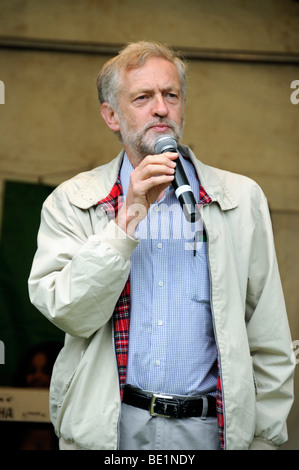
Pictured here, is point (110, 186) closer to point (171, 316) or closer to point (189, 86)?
point (171, 316)

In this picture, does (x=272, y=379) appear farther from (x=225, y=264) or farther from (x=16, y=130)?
(x=16, y=130)

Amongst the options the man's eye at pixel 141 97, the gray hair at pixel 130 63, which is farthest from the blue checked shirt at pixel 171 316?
the gray hair at pixel 130 63

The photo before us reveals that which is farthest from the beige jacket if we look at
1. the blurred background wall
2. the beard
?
the blurred background wall

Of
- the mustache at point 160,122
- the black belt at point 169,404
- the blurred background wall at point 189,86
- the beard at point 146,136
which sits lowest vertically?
the black belt at point 169,404

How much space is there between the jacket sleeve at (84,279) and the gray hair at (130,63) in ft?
2.54

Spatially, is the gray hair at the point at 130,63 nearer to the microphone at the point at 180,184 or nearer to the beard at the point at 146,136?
the beard at the point at 146,136

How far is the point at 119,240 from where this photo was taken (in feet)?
7.07

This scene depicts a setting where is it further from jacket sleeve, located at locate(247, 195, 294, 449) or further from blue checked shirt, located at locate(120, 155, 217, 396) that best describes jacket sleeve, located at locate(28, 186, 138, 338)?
jacket sleeve, located at locate(247, 195, 294, 449)

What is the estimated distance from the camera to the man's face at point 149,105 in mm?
2482

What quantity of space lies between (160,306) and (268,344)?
1.47ft

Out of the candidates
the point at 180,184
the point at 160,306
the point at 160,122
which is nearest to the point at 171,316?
the point at 160,306

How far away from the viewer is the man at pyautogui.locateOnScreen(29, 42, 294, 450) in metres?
2.17

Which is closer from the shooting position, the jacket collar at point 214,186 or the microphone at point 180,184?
the microphone at point 180,184

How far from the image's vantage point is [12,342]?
4.40 meters
